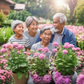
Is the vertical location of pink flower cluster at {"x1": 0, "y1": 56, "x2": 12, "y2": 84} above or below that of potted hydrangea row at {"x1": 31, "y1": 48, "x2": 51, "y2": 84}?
below

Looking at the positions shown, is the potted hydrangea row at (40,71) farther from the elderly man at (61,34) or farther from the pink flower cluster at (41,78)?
the elderly man at (61,34)

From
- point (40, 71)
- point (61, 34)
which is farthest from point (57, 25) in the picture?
point (40, 71)

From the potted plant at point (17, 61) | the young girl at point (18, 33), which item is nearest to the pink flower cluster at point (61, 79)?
the potted plant at point (17, 61)

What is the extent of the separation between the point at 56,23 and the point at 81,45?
4.88ft

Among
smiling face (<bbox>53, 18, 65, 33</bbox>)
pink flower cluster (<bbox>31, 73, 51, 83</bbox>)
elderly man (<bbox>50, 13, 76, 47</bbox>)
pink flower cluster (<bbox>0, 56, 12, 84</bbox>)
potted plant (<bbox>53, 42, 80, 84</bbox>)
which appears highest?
smiling face (<bbox>53, 18, 65, 33</bbox>)

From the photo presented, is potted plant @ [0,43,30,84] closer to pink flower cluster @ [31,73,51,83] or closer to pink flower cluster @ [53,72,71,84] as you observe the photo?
pink flower cluster @ [31,73,51,83]

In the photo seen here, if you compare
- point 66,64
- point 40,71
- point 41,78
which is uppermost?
point 66,64

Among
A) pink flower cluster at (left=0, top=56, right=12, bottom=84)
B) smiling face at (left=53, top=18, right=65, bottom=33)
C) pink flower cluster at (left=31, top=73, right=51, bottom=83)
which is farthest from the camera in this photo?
smiling face at (left=53, top=18, right=65, bottom=33)

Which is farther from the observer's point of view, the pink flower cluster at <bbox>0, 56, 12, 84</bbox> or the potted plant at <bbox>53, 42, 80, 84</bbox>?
the pink flower cluster at <bbox>0, 56, 12, 84</bbox>

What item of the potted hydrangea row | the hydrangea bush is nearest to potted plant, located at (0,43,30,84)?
the hydrangea bush

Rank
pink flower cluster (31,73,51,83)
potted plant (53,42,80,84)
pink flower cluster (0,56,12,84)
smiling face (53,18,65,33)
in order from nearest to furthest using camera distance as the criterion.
Result: potted plant (53,42,80,84) → pink flower cluster (31,73,51,83) → pink flower cluster (0,56,12,84) → smiling face (53,18,65,33)

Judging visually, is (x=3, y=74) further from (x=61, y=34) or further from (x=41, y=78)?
(x=61, y=34)

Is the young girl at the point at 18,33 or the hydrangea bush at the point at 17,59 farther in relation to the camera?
the young girl at the point at 18,33

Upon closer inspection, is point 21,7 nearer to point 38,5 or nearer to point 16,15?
point 38,5
